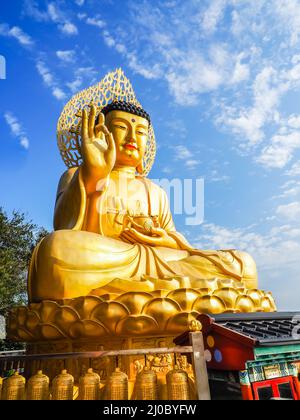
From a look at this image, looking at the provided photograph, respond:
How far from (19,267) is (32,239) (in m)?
1.51

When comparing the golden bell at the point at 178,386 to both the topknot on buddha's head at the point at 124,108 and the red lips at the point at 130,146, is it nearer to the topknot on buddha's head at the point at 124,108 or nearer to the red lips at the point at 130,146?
the red lips at the point at 130,146

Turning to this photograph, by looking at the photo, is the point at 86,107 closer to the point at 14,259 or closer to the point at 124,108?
the point at 124,108

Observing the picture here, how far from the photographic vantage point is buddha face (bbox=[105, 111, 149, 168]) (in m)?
6.81

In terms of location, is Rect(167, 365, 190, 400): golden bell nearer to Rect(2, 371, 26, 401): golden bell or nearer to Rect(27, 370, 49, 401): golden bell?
Rect(27, 370, 49, 401): golden bell

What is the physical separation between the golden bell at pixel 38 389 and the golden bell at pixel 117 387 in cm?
47

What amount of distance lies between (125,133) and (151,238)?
2.48 metres

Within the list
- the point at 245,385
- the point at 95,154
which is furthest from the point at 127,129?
the point at 245,385

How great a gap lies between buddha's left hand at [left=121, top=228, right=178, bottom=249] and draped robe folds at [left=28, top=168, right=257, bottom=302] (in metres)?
0.15

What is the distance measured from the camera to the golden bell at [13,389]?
2.36 metres

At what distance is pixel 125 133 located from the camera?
6.87 meters

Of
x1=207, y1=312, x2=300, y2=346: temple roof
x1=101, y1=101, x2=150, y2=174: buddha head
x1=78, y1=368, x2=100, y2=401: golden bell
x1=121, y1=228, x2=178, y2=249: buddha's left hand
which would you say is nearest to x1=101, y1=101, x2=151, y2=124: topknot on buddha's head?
x1=101, y1=101, x2=150, y2=174: buddha head

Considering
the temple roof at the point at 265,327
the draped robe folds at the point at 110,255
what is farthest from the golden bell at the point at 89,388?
the draped robe folds at the point at 110,255

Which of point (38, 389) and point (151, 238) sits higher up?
point (151, 238)
